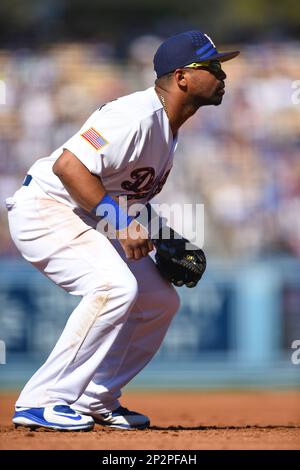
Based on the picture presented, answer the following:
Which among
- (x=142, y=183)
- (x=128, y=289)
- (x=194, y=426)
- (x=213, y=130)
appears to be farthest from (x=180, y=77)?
(x=213, y=130)

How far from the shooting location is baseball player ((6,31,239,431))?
460cm

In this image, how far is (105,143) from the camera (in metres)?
4.59

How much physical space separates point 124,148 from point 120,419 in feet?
5.44

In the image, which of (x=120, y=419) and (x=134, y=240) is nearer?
(x=134, y=240)

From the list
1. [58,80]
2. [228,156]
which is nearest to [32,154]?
[58,80]

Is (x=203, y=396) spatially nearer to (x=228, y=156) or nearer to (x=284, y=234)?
(x=284, y=234)

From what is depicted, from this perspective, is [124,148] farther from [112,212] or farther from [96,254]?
A: [96,254]

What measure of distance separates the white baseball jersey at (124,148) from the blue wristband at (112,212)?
0.54 feet

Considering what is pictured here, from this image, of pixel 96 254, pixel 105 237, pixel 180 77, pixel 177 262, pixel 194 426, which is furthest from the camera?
pixel 194 426

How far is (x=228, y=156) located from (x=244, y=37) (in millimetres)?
2004

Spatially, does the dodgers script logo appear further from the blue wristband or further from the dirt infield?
the dirt infield

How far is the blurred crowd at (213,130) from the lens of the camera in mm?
10852

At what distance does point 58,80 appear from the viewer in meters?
12.0

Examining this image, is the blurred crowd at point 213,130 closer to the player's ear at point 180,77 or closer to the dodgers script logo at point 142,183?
the dodgers script logo at point 142,183
